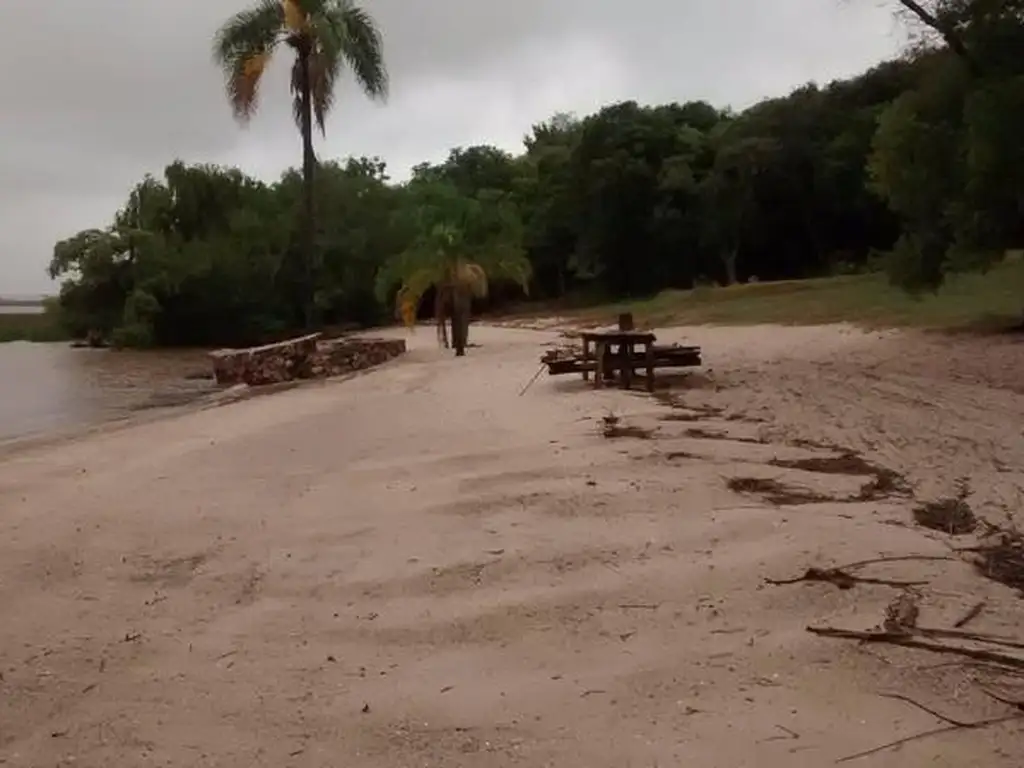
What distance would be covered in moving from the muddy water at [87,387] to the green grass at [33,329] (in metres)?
14.5

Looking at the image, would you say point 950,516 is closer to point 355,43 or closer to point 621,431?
point 621,431

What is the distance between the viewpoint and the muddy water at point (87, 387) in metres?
16.7

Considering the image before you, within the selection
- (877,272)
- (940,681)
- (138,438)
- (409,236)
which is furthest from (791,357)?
(409,236)

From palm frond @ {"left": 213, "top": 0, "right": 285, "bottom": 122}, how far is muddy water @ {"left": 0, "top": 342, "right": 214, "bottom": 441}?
22.2ft

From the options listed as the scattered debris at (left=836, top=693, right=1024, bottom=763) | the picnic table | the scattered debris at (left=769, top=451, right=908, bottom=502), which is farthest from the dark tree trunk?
the scattered debris at (left=836, top=693, right=1024, bottom=763)

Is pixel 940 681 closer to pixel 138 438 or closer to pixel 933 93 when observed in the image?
pixel 138 438

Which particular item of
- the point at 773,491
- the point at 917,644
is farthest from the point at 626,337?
the point at 917,644

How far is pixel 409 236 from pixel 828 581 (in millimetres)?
Answer: 40878

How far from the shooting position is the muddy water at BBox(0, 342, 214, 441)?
1669 centimetres

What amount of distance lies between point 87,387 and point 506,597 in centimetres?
1993

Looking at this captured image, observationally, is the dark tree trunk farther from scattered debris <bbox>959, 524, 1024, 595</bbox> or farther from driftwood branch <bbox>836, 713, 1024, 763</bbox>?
driftwood branch <bbox>836, 713, 1024, 763</bbox>

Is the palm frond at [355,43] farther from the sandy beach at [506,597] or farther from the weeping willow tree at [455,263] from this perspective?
the sandy beach at [506,597]

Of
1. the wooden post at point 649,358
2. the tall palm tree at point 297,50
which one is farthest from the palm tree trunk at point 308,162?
the wooden post at point 649,358

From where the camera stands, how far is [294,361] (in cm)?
2211
